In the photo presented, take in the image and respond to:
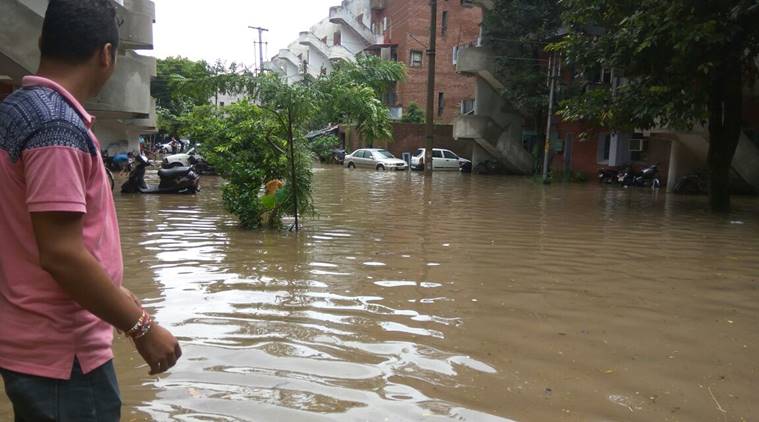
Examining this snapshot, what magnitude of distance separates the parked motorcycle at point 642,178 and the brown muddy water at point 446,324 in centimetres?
1260

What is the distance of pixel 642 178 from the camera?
72.9ft

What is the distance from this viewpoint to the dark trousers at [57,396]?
1.67 m

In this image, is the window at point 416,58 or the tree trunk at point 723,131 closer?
the tree trunk at point 723,131

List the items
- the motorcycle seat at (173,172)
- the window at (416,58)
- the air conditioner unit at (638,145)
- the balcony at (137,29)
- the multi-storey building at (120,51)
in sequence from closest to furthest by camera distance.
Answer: the multi-storey building at (120,51)
the balcony at (137,29)
the motorcycle seat at (173,172)
the air conditioner unit at (638,145)
the window at (416,58)

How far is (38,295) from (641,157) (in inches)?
1018

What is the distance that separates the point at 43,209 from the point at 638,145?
25.6 meters

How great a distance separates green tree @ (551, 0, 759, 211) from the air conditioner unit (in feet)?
31.5

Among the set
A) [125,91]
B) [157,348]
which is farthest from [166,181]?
[157,348]

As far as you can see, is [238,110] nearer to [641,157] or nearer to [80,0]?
[80,0]

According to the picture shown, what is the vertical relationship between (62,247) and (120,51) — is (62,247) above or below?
below

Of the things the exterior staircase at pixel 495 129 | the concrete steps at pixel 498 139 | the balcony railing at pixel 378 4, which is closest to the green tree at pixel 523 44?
the exterior staircase at pixel 495 129

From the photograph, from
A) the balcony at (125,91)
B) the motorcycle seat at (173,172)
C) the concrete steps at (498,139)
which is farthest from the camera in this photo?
the concrete steps at (498,139)

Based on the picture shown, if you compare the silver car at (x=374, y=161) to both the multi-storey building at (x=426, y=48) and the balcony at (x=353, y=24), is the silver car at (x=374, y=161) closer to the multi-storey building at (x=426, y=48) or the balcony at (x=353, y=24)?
the multi-storey building at (x=426, y=48)

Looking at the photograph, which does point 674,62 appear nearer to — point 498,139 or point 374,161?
point 498,139
